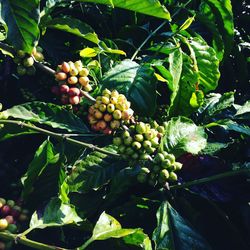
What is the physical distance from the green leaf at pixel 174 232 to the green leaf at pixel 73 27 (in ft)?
2.14

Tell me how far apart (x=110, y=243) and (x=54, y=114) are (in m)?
0.52

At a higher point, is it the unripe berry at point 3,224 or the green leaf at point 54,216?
the green leaf at point 54,216

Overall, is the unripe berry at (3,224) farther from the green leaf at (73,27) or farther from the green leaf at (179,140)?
the green leaf at (73,27)

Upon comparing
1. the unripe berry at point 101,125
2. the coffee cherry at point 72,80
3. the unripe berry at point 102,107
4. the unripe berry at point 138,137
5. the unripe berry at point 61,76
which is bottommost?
the unripe berry at point 138,137

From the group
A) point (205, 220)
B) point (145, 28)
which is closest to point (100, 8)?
point (145, 28)

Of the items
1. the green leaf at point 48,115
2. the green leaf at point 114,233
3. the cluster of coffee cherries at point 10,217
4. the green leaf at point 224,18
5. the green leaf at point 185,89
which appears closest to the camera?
the green leaf at point 114,233

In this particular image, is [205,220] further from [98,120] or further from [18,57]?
[18,57]

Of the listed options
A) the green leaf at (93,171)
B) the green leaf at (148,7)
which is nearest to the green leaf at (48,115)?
the green leaf at (93,171)

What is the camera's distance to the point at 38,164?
1.69 meters

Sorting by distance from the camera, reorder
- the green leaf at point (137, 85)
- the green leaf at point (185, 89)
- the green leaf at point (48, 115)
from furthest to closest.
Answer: the green leaf at point (185, 89) → the green leaf at point (137, 85) → the green leaf at point (48, 115)

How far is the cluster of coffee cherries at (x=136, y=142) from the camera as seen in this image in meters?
1.63

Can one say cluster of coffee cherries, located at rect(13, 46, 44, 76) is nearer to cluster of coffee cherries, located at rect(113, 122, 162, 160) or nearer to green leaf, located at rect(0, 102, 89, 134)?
green leaf, located at rect(0, 102, 89, 134)

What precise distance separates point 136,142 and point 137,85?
31cm

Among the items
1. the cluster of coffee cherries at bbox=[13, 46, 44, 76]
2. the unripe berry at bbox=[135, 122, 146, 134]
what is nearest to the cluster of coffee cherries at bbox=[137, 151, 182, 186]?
the unripe berry at bbox=[135, 122, 146, 134]
